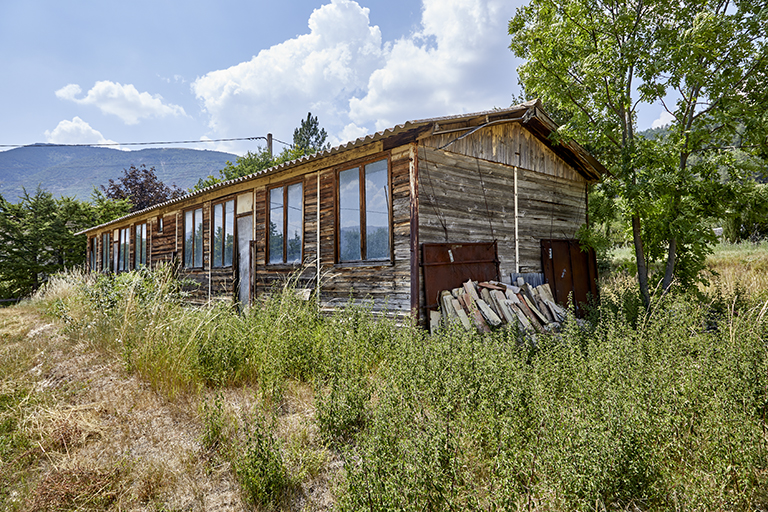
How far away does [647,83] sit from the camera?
7.24 metres

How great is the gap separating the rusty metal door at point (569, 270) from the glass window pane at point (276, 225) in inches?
244

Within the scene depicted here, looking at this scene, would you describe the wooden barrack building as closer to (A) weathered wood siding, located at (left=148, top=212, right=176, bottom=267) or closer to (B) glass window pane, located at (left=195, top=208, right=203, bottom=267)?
(B) glass window pane, located at (left=195, top=208, right=203, bottom=267)

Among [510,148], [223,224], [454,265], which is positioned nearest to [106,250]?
[223,224]

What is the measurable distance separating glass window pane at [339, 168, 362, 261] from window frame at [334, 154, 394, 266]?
0.05 metres

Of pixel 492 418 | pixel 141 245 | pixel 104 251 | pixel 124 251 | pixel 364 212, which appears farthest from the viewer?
pixel 104 251

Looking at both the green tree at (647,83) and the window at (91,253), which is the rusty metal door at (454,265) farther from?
the window at (91,253)

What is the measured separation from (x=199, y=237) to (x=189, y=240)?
0.72m

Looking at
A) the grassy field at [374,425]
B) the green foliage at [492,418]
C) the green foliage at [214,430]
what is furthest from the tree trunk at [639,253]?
the green foliage at [214,430]

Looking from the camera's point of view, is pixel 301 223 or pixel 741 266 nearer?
pixel 301 223

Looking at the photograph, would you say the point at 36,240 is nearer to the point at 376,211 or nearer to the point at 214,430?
the point at 376,211

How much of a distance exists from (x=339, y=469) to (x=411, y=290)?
3.70 m

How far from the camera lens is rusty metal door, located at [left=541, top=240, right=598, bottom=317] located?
353 inches

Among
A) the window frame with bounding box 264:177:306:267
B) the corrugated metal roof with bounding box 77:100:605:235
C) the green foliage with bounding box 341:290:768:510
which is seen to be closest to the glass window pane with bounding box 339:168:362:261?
the corrugated metal roof with bounding box 77:100:605:235

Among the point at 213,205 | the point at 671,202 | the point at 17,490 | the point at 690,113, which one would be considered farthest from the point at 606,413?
the point at 213,205
